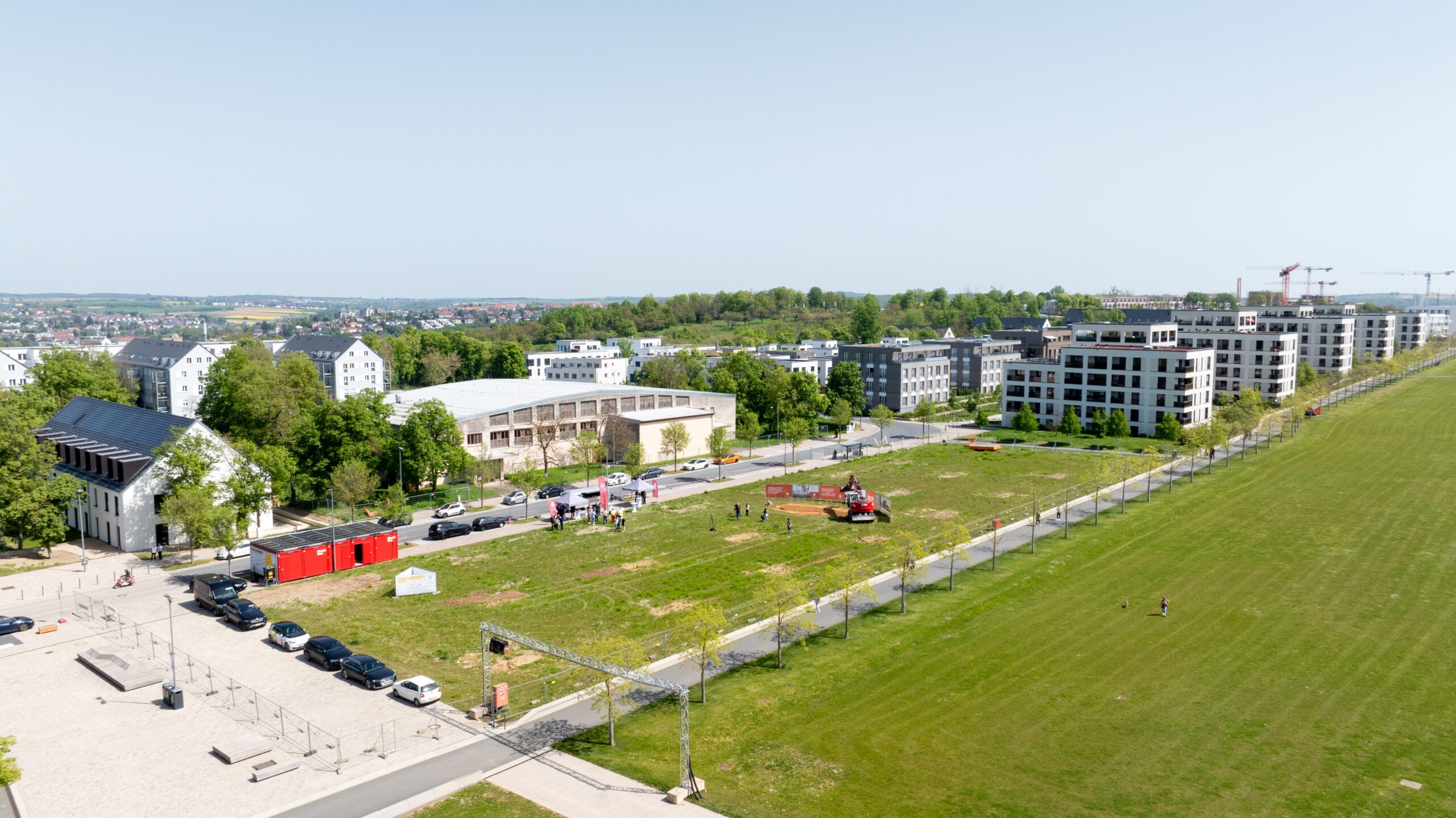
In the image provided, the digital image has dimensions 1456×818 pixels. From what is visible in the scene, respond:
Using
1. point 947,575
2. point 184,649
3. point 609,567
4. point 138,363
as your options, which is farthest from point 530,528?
point 138,363

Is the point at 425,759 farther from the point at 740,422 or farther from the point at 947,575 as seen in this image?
the point at 740,422

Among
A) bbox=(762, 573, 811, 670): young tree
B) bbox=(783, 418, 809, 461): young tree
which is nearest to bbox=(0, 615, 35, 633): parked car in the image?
bbox=(762, 573, 811, 670): young tree

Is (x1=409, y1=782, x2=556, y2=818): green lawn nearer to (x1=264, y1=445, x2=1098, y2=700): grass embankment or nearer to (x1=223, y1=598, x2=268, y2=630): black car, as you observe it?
(x1=264, y1=445, x2=1098, y2=700): grass embankment

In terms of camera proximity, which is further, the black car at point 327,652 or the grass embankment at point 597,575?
the grass embankment at point 597,575

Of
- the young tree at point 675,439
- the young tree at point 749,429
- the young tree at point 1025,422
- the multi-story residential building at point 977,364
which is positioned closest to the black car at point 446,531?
the young tree at point 675,439

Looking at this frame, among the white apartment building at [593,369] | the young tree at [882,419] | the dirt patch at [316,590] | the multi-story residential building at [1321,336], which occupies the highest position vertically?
the multi-story residential building at [1321,336]

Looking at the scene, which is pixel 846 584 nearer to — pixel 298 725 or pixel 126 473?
pixel 298 725

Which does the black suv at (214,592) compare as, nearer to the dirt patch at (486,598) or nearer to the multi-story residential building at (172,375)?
the dirt patch at (486,598)

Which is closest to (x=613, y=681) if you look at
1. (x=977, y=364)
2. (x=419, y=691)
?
(x=419, y=691)
